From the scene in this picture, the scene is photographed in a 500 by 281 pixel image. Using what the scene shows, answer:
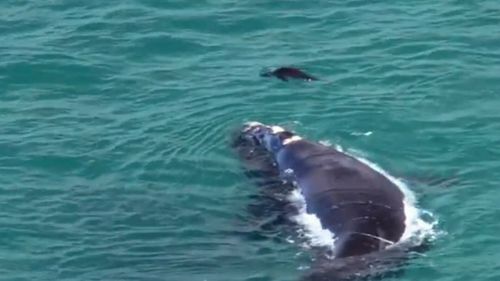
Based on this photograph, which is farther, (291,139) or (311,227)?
(291,139)

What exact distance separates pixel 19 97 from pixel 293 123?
4027 millimetres

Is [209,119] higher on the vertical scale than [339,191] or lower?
higher

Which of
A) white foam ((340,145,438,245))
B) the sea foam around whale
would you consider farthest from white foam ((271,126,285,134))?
white foam ((340,145,438,245))

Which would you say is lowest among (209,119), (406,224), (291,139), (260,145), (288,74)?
(406,224)

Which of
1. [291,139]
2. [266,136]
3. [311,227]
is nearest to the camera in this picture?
[311,227]

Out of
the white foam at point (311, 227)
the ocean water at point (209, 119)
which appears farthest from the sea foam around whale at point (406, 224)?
the ocean water at point (209, 119)

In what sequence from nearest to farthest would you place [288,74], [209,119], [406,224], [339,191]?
[406,224] < [339,191] < [209,119] < [288,74]

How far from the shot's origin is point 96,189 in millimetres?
17312

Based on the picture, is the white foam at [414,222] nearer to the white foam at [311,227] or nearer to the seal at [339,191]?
the seal at [339,191]

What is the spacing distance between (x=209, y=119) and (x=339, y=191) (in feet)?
12.8

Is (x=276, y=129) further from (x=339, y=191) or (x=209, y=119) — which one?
(x=339, y=191)

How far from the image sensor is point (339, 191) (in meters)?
15.7

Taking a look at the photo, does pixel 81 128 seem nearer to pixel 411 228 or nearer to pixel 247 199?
pixel 247 199

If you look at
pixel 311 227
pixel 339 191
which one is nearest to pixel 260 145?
pixel 339 191
